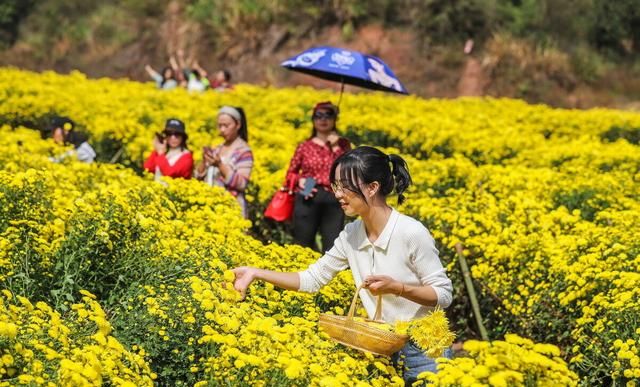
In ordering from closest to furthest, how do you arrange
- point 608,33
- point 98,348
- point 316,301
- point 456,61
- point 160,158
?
1. point 98,348
2. point 316,301
3. point 160,158
4. point 456,61
5. point 608,33

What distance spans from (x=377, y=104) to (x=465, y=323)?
893 cm

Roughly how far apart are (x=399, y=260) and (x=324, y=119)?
341cm

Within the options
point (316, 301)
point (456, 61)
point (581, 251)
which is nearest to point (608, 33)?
point (456, 61)

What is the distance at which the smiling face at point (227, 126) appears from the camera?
762 centimetres

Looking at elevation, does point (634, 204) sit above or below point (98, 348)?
below

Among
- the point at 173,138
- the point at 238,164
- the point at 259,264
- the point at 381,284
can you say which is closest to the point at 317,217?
the point at 238,164

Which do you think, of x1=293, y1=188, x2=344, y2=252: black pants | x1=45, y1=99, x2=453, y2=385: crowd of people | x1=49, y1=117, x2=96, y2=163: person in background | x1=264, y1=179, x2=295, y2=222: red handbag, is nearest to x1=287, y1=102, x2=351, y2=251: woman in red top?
x1=293, y1=188, x2=344, y2=252: black pants

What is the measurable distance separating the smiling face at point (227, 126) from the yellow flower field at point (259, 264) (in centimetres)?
45

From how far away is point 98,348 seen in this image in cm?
337

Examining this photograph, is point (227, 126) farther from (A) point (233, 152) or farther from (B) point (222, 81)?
(B) point (222, 81)

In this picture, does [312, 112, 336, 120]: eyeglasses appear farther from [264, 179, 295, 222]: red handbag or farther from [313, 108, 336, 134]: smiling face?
[264, 179, 295, 222]: red handbag

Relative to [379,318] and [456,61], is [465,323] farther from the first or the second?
[456,61]

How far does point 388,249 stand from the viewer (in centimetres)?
411

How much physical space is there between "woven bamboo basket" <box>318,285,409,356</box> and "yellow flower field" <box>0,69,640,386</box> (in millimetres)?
78
